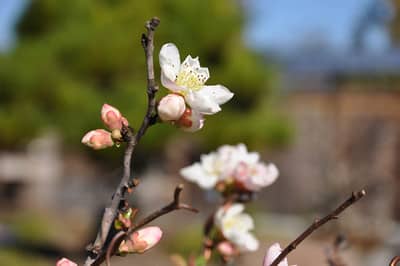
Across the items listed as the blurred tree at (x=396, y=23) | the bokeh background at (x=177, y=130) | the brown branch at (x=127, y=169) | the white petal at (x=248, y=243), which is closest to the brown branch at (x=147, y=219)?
the brown branch at (x=127, y=169)

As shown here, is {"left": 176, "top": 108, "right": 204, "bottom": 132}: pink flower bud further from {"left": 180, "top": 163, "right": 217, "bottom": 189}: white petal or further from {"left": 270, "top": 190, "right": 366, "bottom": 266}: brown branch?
{"left": 180, "top": 163, "right": 217, "bottom": 189}: white petal

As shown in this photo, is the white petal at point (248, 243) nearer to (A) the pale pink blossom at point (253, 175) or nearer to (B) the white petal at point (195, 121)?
(A) the pale pink blossom at point (253, 175)

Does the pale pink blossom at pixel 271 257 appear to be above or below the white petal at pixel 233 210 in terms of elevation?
below

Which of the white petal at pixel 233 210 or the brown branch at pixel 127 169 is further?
the white petal at pixel 233 210

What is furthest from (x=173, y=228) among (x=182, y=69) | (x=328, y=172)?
(x=182, y=69)

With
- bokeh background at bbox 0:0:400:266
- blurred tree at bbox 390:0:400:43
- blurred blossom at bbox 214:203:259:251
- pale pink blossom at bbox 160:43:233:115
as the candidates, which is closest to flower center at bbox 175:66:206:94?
pale pink blossom at bbox 160:43:233:115

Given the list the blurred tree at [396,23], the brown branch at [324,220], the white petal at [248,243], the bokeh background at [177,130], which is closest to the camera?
the brown branch at [324,220]

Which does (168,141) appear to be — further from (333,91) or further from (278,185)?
(333,91)

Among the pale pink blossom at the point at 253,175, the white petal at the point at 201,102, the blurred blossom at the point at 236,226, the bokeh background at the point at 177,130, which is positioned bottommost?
the white petal at the point at 201,102

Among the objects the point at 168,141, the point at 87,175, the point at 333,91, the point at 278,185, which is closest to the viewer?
the point at 168,141
